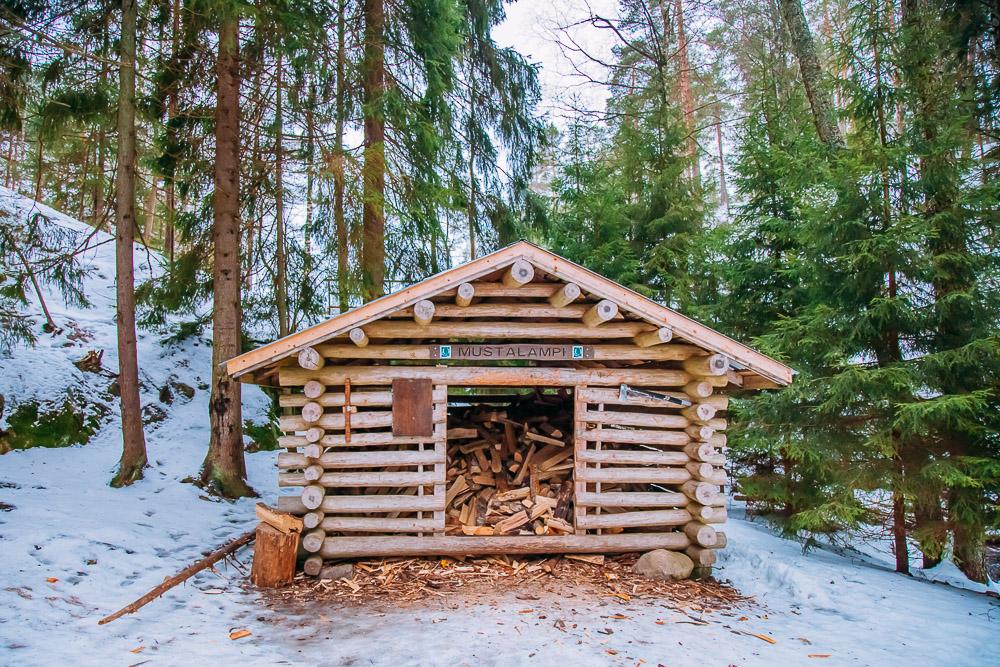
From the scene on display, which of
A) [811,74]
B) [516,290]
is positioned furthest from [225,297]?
[811,74]

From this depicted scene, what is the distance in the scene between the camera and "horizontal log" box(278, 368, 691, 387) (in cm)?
725

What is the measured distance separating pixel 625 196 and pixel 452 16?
19.7 ft

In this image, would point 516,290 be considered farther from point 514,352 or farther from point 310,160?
point 310,160

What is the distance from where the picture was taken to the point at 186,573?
6.27 metres

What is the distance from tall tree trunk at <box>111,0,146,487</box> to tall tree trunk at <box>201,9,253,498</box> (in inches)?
41.8

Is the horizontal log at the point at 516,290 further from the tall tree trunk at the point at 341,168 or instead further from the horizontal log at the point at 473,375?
the tall tree trunk at the point at 341,168

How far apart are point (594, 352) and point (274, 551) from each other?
4388mm

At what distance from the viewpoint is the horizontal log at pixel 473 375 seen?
7.25m

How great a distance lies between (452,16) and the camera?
984 centimetres

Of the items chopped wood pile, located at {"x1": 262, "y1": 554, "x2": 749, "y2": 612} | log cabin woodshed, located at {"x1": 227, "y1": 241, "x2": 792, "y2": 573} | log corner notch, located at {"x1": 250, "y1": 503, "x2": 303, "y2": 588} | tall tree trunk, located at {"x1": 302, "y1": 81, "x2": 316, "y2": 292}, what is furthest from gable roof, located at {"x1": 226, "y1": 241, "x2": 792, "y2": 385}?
tall tree trunk, located at {"x1": 302, "y1": 81, "x2": 316, "y2": 292}

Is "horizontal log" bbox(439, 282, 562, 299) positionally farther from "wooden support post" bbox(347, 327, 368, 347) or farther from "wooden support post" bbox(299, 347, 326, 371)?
"wooden support post" bbox(299, 347, 326, 371)

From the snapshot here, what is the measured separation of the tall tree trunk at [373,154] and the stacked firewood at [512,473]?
112 inches

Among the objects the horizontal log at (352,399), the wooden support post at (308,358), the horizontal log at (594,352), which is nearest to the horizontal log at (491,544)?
the horizontal log at (352,399)

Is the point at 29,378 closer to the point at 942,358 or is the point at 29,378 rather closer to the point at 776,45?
the point at 942,358
